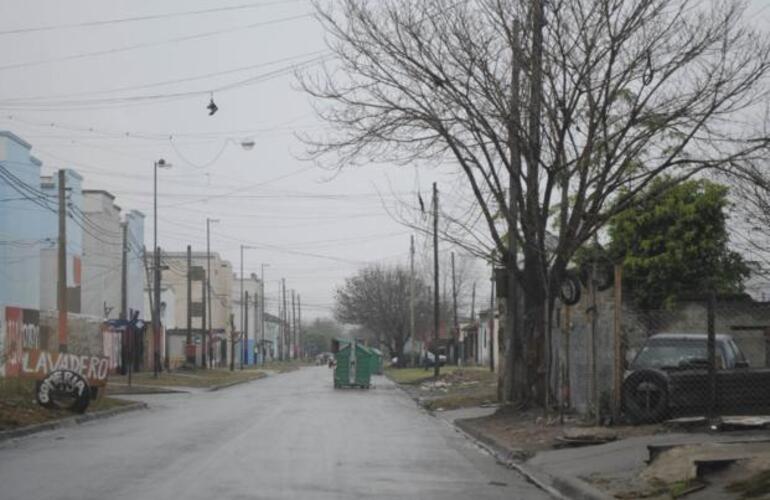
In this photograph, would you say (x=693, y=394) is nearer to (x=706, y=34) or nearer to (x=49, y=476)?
(x=706, y=34)

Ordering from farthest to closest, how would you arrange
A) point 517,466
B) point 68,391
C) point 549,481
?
point 68,391 → point 517,466 → point 549,481

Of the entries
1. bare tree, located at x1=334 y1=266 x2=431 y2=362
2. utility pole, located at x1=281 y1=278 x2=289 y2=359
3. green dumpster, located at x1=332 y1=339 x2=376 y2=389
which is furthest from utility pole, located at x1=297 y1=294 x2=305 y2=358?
green dumpster, located at x1=332 y1=339 x2=376 y2=389

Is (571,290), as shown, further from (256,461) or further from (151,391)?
(151,391)

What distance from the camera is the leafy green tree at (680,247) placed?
30578 millimetres

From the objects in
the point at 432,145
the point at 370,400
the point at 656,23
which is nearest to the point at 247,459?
the point at 432,145

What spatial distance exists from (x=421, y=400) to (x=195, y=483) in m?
21.9

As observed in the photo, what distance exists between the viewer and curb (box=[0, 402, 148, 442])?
63.5ft

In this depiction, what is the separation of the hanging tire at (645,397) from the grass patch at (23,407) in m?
11.2

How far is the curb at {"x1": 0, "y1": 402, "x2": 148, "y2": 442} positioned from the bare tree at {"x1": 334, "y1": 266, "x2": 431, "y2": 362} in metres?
53.7

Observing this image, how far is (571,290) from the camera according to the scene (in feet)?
→ 61.6

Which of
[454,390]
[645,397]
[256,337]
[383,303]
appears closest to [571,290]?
[645,397]

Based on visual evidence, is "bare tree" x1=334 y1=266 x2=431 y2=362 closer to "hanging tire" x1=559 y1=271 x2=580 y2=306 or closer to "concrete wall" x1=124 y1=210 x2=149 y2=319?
"concrete wall" x1=124 y1=210 x2=149 y2=319

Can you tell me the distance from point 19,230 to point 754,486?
4104 centimetres

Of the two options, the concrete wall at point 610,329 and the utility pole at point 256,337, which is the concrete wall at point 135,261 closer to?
the concrete wall at point 610,329
